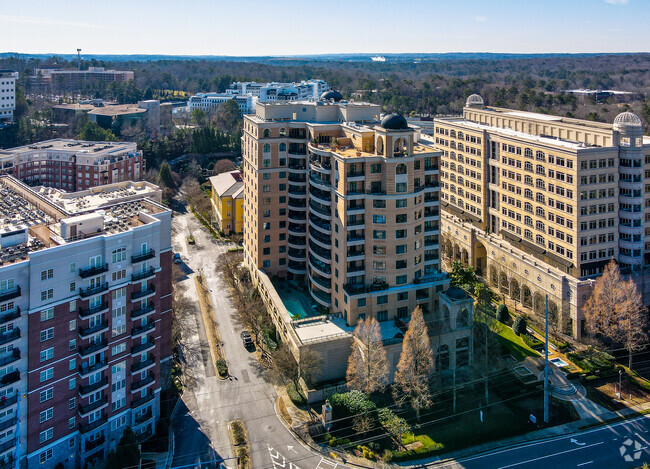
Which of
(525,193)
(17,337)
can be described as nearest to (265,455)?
(17,337)

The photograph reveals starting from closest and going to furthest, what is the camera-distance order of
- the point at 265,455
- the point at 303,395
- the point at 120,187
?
the point at 265,455, the point at 303,395, the point at 120,187

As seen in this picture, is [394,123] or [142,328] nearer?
[142,328]

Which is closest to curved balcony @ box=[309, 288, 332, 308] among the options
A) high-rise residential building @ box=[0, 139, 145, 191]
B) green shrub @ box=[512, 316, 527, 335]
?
green shrub @ box=[512, 316, 527, 335]

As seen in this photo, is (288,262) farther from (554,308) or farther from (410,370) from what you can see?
(554,308)

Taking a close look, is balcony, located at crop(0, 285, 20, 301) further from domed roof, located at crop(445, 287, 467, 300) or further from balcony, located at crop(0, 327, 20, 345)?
domed roof, located at crop(445, 287, 467, 300)

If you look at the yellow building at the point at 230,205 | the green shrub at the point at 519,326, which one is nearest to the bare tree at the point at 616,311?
the green shrub at the point at 519,326

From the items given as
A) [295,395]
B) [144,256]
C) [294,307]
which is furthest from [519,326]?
[144,256]

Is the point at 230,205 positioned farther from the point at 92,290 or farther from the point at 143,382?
the point at 92,290
